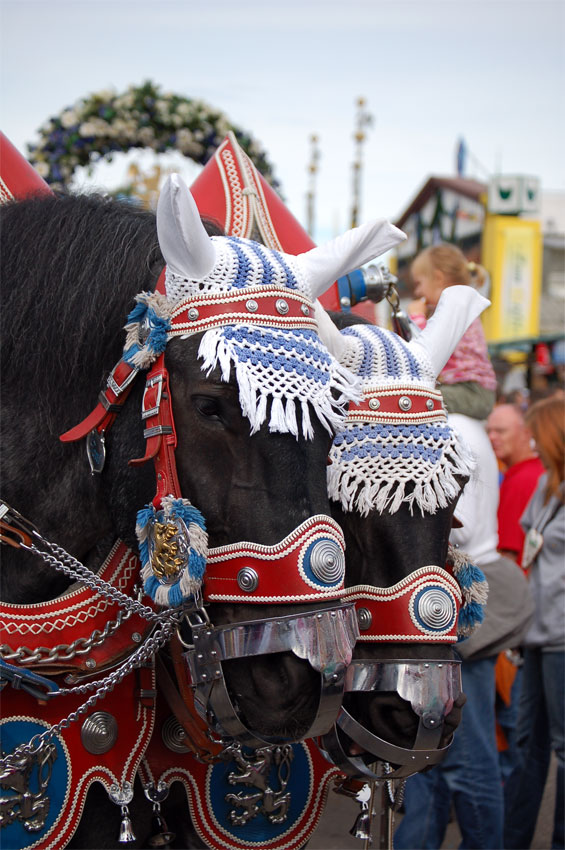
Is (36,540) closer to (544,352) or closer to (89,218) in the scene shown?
(89,218)

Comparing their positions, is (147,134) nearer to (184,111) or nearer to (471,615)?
(184,111)

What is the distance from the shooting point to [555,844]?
4391 mm

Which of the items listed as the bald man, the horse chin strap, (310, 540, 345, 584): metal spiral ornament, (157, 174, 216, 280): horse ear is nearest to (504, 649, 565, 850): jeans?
the bald man

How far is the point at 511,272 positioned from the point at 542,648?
49.5 ft

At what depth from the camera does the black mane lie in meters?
2.08

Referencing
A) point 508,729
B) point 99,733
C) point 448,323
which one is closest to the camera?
point 99,733

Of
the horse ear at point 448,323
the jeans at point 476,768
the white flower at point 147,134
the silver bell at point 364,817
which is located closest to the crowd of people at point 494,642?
the jeans at point 476,768

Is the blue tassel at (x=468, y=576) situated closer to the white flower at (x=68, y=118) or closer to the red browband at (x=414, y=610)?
the red browband at (x=414, y=610)

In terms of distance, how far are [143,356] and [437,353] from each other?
3.79 ft

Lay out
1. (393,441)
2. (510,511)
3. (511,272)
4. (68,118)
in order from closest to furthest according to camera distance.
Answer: (393,441), (510,511), (68,118), (511,272)

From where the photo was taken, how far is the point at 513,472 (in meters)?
5.61

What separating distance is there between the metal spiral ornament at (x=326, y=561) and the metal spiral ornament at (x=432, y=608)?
1.73 feet

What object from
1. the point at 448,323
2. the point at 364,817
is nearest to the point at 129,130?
the point at 448,323

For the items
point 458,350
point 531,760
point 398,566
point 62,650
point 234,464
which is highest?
point 458,350
